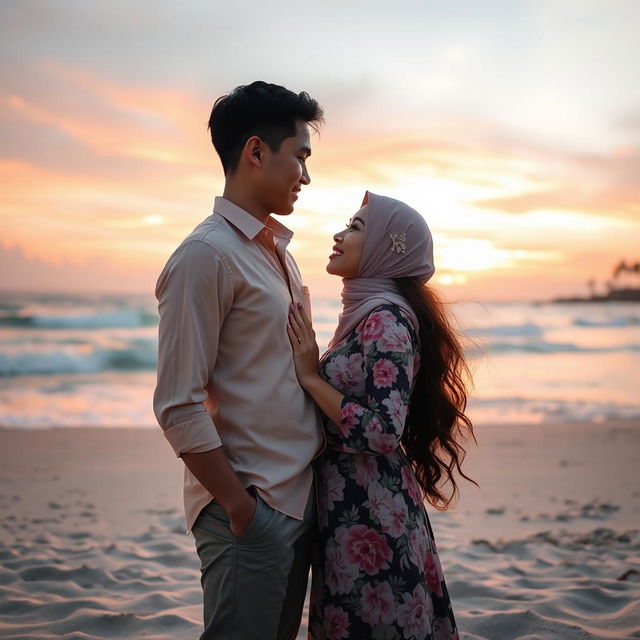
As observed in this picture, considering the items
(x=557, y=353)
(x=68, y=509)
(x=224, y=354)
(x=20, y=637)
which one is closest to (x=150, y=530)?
(x=68, y=509)

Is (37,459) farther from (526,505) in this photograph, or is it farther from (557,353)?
(557,353)

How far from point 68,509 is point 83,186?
12.9 meters

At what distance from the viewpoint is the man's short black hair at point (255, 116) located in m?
2.23

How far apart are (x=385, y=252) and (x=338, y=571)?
1.06m

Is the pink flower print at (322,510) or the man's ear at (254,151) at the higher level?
the man's ear at (254,151)

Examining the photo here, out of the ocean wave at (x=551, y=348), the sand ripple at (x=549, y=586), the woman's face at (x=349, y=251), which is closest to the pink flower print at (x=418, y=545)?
the woman's face at (x=349, y=251)

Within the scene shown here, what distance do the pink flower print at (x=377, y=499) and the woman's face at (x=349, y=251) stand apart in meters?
0.74

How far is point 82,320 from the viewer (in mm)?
22719

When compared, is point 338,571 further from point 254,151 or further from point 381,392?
point 254,151

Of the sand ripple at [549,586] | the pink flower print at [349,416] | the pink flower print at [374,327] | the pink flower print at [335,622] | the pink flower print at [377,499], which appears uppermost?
the pink flower print at [374,327]

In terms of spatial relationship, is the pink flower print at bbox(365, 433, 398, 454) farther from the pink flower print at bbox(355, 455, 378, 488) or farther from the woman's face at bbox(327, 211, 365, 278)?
the woman's face at bbox(327, 211, 365, 278)

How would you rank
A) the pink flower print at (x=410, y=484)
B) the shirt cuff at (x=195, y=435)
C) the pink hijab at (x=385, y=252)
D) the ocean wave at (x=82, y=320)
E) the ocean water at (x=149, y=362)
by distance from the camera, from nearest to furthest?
the shirt cuff at (x=195, y=435), the pink flower print at (x=410, y=484), the pink hijab at (x=385, y=252), the ocean water at (x=149, y=362), the ocean wave at (x=82, y=320)

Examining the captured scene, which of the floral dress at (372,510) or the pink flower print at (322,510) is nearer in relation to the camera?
the floral dress at (372,510)

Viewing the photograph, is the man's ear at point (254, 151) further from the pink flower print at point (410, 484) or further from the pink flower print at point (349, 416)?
the pink flower print at point (410, 484)
